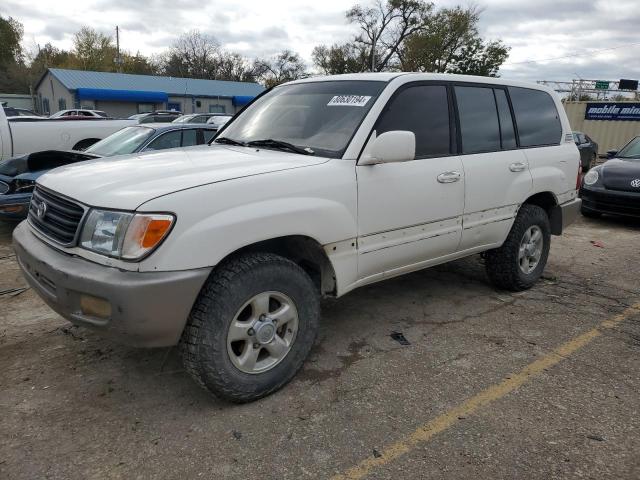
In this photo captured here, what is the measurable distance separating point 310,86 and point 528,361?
8.36 ft

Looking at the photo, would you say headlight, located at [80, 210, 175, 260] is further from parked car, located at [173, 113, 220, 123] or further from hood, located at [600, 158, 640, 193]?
parked car, located at [173, 113, 220, 123]

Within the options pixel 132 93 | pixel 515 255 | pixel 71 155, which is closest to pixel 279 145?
pixel 515 255

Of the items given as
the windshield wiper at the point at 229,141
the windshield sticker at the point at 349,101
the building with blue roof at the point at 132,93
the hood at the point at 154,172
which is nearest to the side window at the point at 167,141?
the windshield wiper at the point at 229,141

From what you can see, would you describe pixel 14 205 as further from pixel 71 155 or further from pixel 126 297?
pixel 126 297

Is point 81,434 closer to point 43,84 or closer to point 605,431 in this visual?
point 605,431

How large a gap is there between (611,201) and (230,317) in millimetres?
7578

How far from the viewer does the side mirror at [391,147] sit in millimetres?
2973

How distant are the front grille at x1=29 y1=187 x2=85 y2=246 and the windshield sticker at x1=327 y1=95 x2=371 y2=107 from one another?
1799 mm

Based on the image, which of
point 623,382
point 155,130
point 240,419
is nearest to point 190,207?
point 240,419

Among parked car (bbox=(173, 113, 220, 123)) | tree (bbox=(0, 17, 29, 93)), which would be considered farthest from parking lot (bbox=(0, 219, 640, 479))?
tree (bbox=(0, 17, 29, 93))

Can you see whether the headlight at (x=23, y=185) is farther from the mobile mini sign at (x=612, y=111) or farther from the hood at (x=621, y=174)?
the mobile mini sign at (x=612, y=111)

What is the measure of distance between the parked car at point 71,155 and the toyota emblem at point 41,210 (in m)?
3.01

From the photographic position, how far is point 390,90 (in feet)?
11.1

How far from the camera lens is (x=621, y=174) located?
801cm
